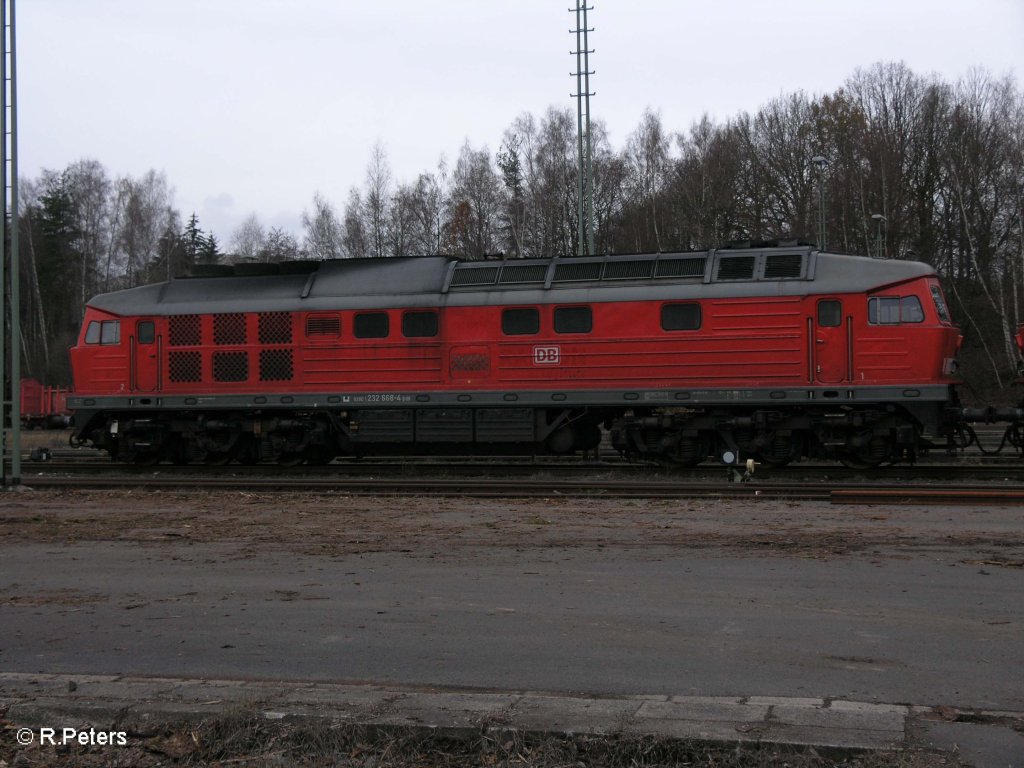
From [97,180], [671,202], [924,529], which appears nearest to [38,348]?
[97,180]

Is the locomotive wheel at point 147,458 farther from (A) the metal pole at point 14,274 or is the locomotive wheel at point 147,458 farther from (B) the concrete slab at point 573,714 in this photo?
(B) the concrete slab at point 573,714

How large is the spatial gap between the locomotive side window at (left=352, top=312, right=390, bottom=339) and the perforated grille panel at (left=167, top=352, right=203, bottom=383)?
11.2 feet

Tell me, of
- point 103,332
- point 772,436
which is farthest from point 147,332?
point 772,436

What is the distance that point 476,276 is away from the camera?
19.0 m

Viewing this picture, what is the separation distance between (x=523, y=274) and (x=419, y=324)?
221 centimetres

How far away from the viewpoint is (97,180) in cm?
6619

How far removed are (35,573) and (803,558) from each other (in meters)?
7.24

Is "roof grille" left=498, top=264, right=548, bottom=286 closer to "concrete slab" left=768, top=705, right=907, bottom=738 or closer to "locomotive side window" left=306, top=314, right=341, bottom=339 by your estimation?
"locomotive side window" left=306, top=314, right=341, bottom=339

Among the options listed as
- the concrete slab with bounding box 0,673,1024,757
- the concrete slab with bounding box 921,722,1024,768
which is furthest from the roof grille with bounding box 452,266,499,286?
the concrete slab with bounding box 921,722,1024,768

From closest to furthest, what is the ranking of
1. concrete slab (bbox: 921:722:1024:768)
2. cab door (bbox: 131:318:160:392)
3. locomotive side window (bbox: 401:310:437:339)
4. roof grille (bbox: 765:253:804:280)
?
concrete slab (bbox: 921:722:1024:768) → roof grille (bbox: 765:253:804:280) → locomotive side window (bbox: 401:310:437:339) → cab door (bbox: 131:318:160:392)

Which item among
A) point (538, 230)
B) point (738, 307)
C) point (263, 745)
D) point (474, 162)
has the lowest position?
point (263, 745)

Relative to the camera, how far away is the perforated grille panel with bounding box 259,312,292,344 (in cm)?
1959

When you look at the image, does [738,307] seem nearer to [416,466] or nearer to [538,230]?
[416,466]
